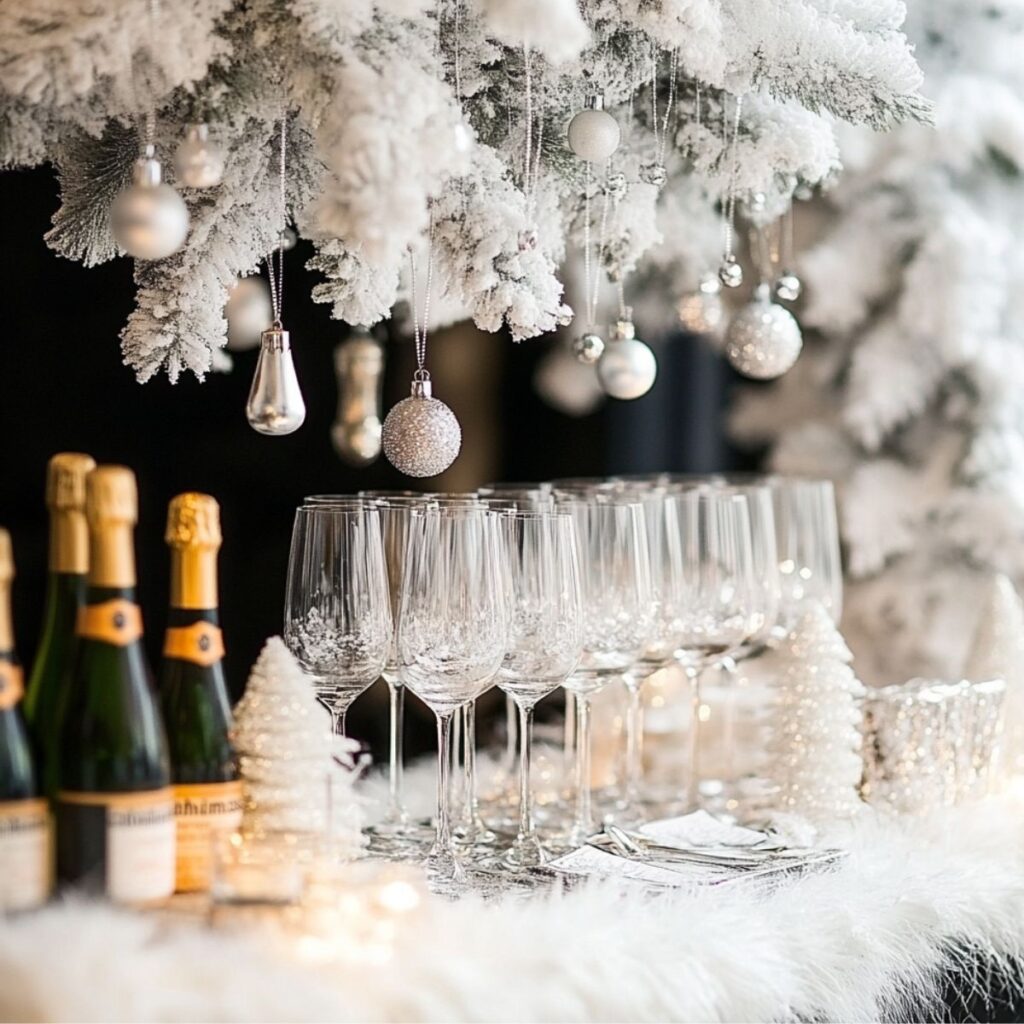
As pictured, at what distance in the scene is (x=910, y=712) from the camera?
1442 mm

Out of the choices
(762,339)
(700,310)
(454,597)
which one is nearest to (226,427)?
(700,310)

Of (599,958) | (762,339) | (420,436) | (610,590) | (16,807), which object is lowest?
(599,958)

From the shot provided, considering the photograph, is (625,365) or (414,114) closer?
(414,114)

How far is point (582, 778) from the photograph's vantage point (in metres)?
1.40

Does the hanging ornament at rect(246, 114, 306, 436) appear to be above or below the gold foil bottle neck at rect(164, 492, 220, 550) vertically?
above

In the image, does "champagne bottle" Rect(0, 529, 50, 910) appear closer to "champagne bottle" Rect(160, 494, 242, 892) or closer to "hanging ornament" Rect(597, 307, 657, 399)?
"champagne bottle" Rect(160, 494, 242, 892)

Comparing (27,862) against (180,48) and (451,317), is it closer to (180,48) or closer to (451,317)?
(180,48)

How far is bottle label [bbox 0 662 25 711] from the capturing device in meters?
0.95

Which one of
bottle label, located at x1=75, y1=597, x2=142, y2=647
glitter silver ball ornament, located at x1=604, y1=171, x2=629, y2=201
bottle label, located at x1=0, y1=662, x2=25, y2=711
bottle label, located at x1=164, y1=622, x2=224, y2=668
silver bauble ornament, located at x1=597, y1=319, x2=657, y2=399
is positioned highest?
glitter silver ball ornament, located at x1=604, y1=171, x2=629, y2=201

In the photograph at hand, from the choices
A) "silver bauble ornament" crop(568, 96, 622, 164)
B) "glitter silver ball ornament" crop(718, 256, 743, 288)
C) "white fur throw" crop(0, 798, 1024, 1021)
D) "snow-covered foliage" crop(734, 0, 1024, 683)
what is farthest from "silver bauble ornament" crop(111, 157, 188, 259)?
"snow-covered foliage" crop(734, 0, 1024, 683)

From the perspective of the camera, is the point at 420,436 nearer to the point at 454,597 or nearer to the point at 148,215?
the point at 454,597

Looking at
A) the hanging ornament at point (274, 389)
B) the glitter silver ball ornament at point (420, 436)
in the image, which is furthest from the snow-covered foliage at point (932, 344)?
the hanging ornament at point (274, 389)

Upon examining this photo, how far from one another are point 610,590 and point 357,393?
0.70m

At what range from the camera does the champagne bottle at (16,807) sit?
94 cm
